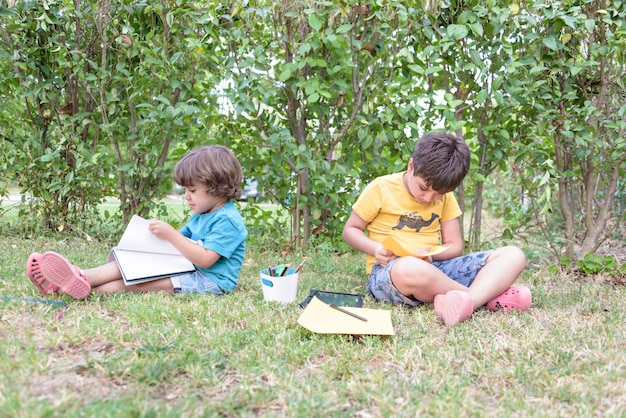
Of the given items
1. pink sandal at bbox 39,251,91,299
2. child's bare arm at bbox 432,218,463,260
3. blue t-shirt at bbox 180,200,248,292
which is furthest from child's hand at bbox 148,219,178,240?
child's bare arm at bbox 432,218,463,260

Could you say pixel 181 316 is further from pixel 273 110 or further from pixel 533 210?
pixel 533 210

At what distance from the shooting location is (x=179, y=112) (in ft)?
11.0

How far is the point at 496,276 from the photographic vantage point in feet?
7.53

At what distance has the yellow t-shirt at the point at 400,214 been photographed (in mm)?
2613

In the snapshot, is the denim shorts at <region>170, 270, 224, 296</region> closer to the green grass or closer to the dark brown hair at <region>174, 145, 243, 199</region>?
the green grass

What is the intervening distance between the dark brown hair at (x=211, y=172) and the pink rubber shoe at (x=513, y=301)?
1250 millimetres

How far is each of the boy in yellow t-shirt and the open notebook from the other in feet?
2.63

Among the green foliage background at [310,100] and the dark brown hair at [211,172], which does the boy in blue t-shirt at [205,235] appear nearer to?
the dark brown hair at [211,172]

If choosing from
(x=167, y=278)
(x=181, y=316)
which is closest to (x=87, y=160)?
(x=167, y=278)

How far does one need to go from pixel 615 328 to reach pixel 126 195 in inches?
122

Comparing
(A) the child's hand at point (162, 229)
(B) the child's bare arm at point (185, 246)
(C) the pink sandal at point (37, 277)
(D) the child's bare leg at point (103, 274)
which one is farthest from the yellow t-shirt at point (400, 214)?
(C) the pink sandal at point (37, 277)

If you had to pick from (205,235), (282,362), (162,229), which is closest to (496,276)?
(282,362)

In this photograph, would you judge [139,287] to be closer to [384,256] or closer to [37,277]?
[37,277]

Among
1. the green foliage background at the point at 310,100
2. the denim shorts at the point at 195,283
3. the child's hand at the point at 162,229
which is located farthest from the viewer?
the green foliage background at the point at 310,100
